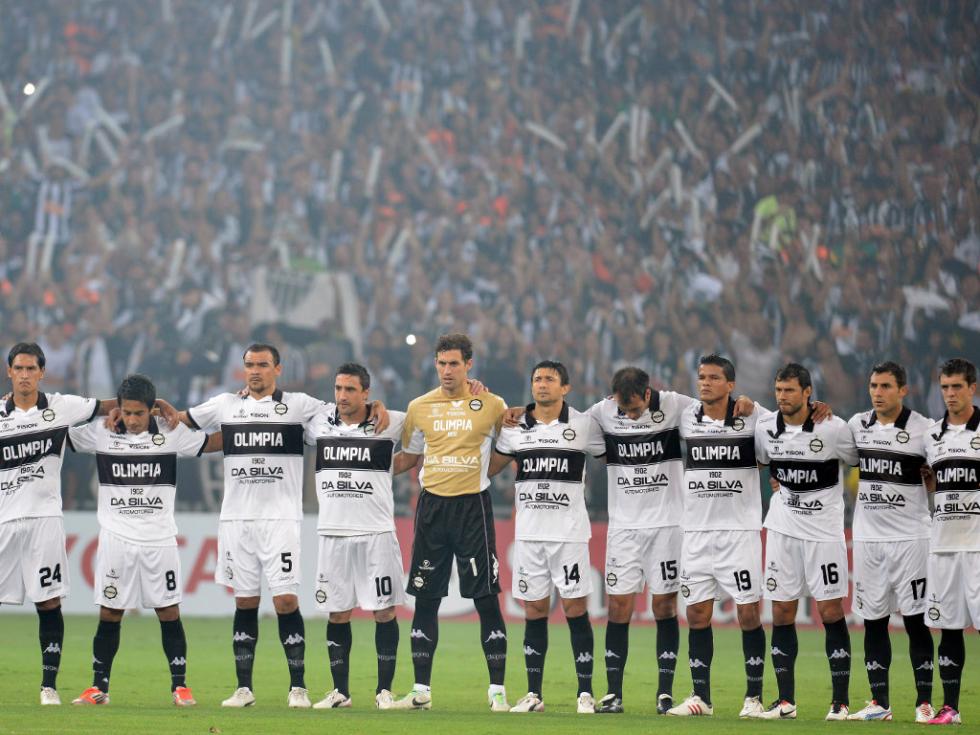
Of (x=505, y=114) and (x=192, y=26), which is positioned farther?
(x=192, y=26)

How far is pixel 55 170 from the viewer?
23141 millimetres

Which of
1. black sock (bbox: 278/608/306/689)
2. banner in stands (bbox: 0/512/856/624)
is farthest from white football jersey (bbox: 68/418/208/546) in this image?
banner in stands (bbox: 0/512/856/624)

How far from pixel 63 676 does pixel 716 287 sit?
1167 centimetres

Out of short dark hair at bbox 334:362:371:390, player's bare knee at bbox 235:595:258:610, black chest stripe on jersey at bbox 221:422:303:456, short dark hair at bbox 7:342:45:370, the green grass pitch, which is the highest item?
short dark hair at bbox 7:342:45:370

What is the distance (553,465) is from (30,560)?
12.6 ft

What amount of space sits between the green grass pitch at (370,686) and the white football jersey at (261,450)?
1432 mm

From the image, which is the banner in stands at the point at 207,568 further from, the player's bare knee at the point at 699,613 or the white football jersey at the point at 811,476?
the white football jersey at the point at 811,476

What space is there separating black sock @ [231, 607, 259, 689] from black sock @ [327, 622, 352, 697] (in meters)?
0.57

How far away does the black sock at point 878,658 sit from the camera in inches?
369

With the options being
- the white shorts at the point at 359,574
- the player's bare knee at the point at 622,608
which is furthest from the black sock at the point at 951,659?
the white shorts at the point at 359,574

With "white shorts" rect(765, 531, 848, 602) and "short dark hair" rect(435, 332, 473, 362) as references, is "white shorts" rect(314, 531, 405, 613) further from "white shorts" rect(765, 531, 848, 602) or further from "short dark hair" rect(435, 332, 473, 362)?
"white shorts" rect(765, 531, 848, 602)

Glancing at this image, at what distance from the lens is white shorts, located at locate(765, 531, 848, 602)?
951cm

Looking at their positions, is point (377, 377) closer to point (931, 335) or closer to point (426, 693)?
point (931, 335)

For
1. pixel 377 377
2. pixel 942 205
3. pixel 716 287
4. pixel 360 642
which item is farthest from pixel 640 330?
pixel 360 642
